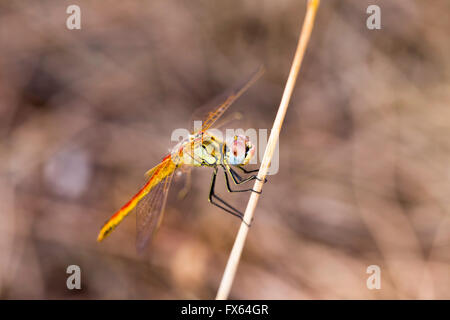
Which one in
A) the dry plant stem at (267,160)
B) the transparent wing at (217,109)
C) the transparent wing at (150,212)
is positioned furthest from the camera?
the transparent wing at (217,109)

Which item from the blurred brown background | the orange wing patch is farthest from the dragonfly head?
the blurred brown background

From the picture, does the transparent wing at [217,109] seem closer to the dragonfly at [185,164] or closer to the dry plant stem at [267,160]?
the dragonfly at [185,164]

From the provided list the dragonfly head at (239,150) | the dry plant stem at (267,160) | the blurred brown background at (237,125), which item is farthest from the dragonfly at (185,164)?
the blurred brown background at (237,125)

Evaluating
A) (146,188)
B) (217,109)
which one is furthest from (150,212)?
(217,109)

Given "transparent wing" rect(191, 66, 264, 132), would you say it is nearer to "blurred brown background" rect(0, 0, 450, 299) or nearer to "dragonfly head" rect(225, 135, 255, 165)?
"dragonfly head" rect(225, 135, 255, 165)

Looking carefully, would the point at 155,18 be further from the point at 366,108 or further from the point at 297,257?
the point at 297,257

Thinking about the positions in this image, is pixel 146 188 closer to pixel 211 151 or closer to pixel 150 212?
pixel 150 212

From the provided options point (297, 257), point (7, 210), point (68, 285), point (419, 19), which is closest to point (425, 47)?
point (419, 19)
